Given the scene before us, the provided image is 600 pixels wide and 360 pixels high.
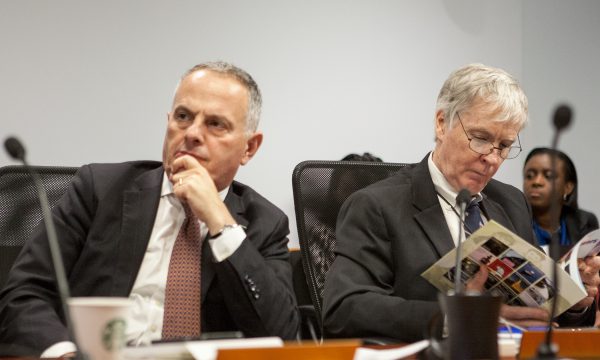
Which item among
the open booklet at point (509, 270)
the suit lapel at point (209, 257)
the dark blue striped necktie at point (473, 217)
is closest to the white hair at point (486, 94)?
the dark blue striped necktie at point (473, 217)

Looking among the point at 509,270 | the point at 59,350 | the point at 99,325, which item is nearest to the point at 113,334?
the point at 99,325

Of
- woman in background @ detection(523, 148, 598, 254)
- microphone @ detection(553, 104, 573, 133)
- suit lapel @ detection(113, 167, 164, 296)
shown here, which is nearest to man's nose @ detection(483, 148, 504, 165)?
suit lapel @ detection(113, 167, 164, 296)

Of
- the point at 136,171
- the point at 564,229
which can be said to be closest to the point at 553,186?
the point at 136,171

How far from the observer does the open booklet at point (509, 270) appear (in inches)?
72.4

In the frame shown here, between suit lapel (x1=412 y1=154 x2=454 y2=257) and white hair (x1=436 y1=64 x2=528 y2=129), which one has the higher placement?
white hair (x1=436 y1=64 x2=528 y2=129)

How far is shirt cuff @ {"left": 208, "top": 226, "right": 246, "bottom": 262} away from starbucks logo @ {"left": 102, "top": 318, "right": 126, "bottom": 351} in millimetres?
793

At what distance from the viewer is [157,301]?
196cm

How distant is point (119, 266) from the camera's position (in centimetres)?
195

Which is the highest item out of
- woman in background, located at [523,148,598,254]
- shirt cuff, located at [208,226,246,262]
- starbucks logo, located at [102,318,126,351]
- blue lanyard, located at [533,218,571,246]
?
starbucks logo, located at [102,318,126,351]

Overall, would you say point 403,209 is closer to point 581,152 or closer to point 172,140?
point 172,140

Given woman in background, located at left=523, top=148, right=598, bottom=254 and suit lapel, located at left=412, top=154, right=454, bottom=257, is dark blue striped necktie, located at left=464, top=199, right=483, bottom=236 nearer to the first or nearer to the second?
suit lapel, located at left=412, top=154, right=454, bottom=257

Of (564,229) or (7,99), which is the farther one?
(564,229)

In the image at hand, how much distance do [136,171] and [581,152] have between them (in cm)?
316

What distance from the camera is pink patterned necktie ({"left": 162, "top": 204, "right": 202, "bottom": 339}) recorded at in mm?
1913
